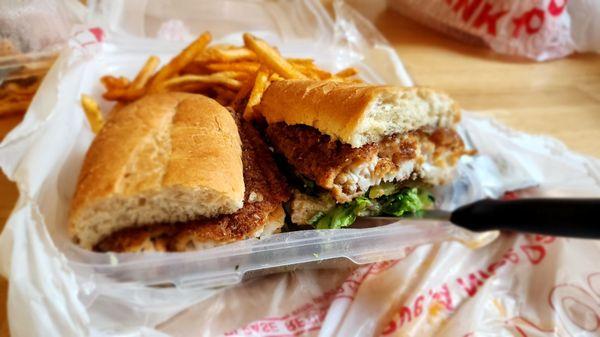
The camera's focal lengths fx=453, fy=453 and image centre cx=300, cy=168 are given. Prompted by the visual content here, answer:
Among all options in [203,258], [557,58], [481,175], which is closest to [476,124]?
[481,175]

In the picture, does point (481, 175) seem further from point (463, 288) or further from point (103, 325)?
point (103, 325)

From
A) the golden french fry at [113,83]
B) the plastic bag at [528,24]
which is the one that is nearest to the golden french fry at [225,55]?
the golden french fry at [113,83]

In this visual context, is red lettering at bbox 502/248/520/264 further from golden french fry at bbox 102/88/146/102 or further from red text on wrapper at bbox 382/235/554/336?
golden french fry at bbox 102/88/146/102

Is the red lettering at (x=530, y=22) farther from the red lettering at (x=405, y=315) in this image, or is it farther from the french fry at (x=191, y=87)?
the red lettering at (x=405, y=315)

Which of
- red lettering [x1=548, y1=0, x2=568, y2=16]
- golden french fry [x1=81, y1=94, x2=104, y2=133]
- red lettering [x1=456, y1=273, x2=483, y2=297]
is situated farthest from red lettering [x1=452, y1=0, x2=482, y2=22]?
golden french fry [x1=81, y1=94, x2=104, y2=133]

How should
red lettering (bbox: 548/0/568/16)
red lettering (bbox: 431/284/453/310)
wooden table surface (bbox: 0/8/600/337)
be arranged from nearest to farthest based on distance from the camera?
red lettering (bbox: 431/284/453/310) < wooden table surface (bbox: 0/8/600/337) < red lettering (bbox: 548/0/568/16)

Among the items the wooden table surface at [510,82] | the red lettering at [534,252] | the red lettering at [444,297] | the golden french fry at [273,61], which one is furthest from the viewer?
the wooden table surface at [510,82]
